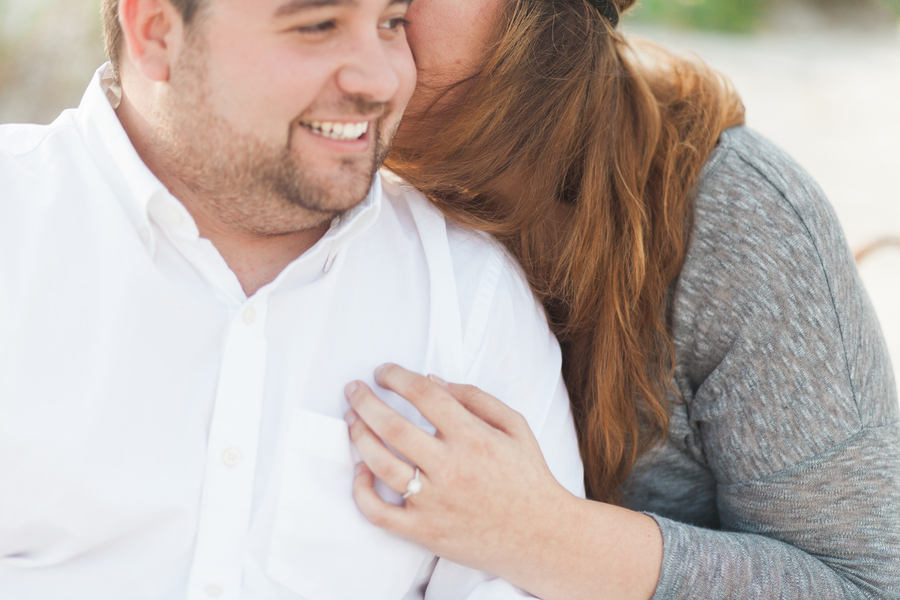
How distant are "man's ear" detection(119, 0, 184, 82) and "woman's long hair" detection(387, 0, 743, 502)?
1.77 ft

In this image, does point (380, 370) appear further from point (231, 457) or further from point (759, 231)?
point (759, 231)

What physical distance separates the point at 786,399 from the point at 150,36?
1.28m

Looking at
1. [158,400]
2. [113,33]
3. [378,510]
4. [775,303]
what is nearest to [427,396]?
[378,510]

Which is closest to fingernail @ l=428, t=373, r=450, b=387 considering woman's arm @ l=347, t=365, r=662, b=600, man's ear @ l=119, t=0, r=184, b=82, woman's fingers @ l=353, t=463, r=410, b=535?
woman's arm @ l=347, t=365, r=662, b=600

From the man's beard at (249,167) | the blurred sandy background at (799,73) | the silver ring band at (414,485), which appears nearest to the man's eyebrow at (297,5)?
the man's beard at (249,167)

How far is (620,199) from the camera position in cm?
167

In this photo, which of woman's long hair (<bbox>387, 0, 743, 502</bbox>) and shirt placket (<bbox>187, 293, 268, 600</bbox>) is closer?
shirt placket (<bbox>187, 293, 268, 600</bbox>)

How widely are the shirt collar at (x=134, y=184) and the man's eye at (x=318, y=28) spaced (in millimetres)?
278

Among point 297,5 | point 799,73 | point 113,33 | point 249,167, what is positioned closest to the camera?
point 297,5

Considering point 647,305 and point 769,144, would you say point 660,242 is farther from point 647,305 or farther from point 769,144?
point 769,144

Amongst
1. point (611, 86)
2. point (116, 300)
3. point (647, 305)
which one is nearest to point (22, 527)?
point (116, 300)

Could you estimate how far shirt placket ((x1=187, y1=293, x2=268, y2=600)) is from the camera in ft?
4.09

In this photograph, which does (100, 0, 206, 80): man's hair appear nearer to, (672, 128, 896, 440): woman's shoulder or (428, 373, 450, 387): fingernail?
(428, 373, 450, 387): fingernail

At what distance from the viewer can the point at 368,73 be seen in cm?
122
